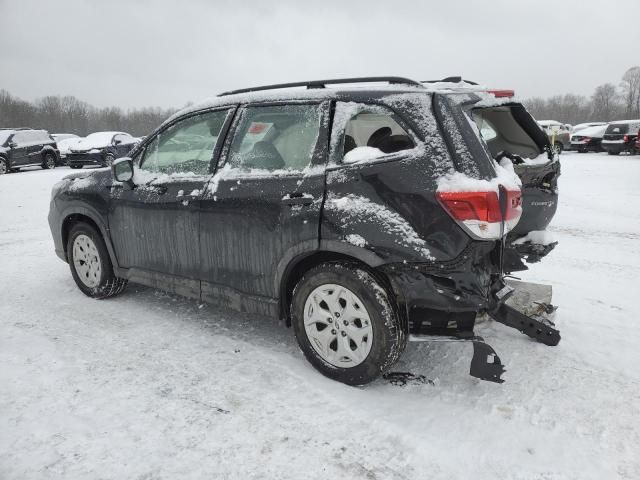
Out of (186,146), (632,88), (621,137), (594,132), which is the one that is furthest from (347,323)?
(632,88)

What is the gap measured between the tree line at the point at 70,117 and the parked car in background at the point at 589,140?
5191 centimetres

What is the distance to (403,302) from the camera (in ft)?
9.27

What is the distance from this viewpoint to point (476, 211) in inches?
102

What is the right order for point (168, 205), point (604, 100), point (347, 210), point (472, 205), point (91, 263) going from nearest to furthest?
point (472, 205) → point (347, 210) → point (168, 205) → point (91, 263) → point (604, 100)

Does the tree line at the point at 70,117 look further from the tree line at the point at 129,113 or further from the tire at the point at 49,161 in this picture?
the tire at the point at 49,161

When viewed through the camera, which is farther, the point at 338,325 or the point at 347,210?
the point at 338,325

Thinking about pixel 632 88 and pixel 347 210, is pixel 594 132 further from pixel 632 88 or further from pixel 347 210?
pixel 632 88

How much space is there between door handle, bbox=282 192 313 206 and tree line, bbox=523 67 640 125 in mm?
87572

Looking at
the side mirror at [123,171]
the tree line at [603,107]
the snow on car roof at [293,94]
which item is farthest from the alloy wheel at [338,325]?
the tree line at [603,107]

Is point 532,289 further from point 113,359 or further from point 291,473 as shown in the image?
Result: point 113,359

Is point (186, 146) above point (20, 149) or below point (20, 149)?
above

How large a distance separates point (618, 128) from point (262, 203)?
24834mm

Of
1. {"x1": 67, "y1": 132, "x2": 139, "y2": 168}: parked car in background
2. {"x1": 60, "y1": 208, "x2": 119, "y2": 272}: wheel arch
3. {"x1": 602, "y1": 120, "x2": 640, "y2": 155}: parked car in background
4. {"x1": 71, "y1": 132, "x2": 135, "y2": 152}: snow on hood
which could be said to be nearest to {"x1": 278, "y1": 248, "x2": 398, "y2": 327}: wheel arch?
{"x1": 60, "y1": 208, "x2": 119, "y2": 272}: wheel arch

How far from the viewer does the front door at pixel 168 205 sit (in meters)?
3.72
